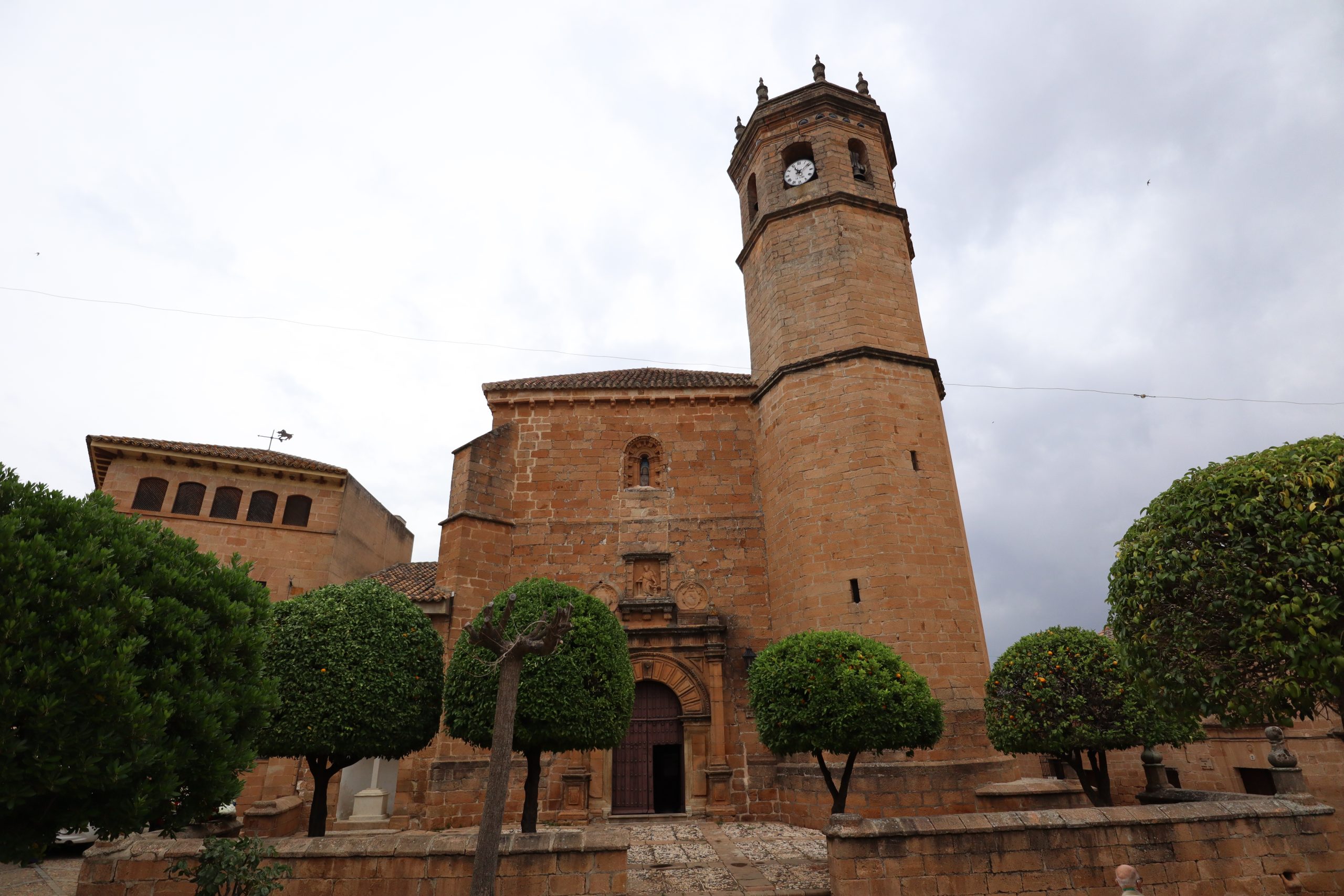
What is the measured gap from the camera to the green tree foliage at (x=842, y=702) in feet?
31.3

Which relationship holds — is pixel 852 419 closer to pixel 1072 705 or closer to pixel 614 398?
pixel 614 398

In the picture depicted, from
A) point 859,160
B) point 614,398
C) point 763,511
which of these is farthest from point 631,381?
point 859,160

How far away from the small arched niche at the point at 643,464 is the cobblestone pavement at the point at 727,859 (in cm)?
764

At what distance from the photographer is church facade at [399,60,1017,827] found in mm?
13492

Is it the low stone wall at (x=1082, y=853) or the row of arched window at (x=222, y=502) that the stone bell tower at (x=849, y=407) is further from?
the row of arched window at (x=222, y=502)

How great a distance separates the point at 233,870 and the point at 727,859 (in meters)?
6.56

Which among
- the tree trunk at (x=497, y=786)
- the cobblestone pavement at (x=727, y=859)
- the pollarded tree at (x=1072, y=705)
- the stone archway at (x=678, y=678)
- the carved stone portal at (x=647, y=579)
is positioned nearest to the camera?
the tree trunk at (x=497, y=786)

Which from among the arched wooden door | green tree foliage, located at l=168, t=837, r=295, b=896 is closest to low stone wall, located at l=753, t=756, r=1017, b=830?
the arched wooden door

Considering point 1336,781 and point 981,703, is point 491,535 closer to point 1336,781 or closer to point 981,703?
point 981,703

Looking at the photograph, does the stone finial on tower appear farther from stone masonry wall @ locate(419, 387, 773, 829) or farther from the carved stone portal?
the carved stone portal

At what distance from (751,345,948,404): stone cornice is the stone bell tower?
0.03 meters

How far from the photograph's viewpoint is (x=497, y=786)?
677 cm

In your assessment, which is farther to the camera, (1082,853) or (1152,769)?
(1152,769)

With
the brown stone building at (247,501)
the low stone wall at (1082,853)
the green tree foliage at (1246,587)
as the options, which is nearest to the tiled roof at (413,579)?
the brown stone building at (247,501)
